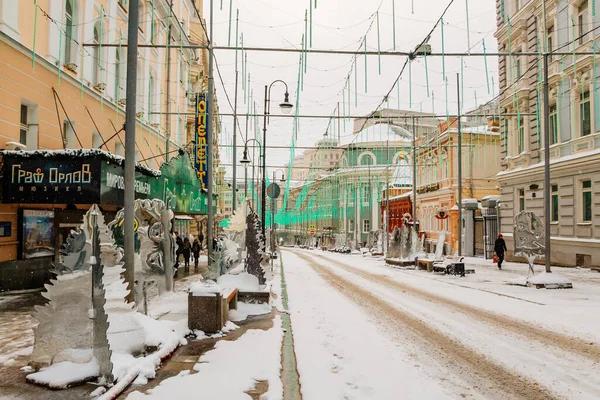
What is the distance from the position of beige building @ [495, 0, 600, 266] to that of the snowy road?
9.35m

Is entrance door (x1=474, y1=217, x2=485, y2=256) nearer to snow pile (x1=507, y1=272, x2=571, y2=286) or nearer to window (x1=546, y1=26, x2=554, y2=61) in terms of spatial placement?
window (x1=546, y1=26, x2=554, y2=61)

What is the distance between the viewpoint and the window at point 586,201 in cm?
2188

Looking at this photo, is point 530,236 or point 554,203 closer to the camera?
point 530,236

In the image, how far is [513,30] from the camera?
2878cm

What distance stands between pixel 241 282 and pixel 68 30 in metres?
10.6

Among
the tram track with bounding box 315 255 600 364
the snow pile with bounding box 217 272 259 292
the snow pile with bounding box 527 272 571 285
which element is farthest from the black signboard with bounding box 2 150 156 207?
the snow pile with bounding box 527 272 571 285

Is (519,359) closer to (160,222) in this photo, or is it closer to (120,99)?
(160,222)

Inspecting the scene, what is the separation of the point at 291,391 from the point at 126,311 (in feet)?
8.23

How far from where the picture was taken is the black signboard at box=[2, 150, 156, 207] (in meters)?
12.2

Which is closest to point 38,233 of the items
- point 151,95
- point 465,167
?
point 151,95

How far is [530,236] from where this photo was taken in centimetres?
1694

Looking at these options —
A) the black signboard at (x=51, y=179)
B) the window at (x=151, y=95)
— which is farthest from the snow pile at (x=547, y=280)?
the window at (x=151, y=95)

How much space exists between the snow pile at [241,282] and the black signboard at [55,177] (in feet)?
12.1

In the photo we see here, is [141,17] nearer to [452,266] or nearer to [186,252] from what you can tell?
[186,252]
